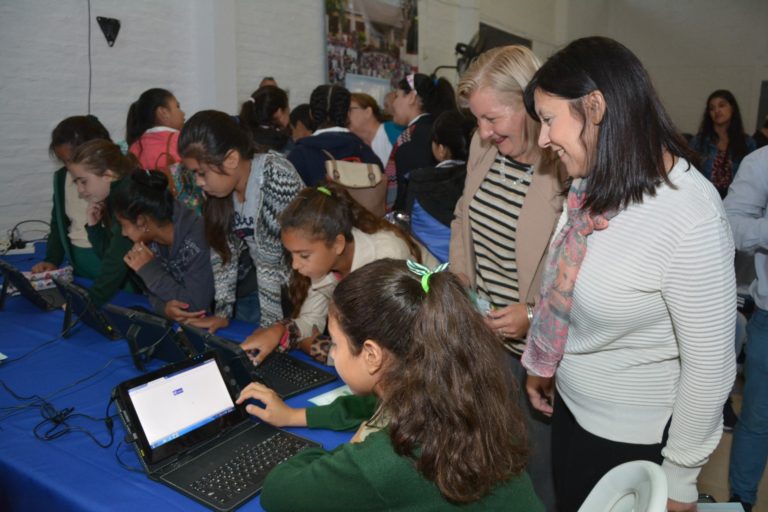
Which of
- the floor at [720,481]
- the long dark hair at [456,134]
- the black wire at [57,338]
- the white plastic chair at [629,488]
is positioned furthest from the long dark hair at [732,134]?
the black wire at [57,338]

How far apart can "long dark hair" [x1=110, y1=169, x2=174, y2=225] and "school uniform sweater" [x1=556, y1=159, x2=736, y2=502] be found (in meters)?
1.68

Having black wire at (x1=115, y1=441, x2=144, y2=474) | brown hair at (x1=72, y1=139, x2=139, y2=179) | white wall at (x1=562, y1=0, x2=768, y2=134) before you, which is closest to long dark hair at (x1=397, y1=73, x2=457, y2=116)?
brown hair at (x1=72, y1=139, x2=139, y2=179)

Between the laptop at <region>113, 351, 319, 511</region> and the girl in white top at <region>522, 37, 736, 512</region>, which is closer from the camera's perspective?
the girl in white top at <region>522, 37, 736, 512</region>

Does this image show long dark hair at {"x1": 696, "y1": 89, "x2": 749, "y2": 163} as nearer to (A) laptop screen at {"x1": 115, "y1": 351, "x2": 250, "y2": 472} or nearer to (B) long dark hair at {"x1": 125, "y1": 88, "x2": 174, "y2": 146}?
(B) long dark hair at {"x1": 125, "y1": 88, "x2": 174, "y2": 146}

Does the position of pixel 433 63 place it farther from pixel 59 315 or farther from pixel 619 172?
pixel 619 172

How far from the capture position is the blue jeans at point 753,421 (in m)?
2.03

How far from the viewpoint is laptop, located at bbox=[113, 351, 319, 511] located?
4.28ft

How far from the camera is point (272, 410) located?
4.91 ft

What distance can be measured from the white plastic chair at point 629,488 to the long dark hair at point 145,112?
3.08 m

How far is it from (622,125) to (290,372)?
1.16 m

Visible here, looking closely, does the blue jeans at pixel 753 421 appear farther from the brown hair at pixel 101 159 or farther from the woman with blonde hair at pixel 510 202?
the brown hair at pixel 101 159

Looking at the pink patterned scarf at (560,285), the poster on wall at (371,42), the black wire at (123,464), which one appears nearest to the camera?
the pink patterned scarf at (560,285)

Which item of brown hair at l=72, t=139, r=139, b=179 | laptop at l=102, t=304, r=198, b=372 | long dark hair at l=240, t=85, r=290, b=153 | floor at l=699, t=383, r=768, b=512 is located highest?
long dark hair at l=240, t=85, r=290, b=153

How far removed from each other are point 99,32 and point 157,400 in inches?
137
